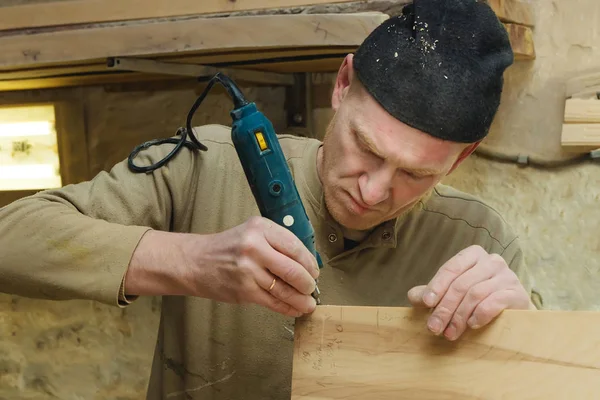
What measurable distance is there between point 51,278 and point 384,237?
63 centimetres

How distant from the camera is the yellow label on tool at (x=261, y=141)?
42.6 inches

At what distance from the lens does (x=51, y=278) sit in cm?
110

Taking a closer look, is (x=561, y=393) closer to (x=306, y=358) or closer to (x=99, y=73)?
(x=306, y=358)

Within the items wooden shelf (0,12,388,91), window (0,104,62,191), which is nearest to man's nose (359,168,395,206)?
wooden shelf (0,12,388,91)

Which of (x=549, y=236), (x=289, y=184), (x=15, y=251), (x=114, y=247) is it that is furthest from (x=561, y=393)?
(x=549, y=236)

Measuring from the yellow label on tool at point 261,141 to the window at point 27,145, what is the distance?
1.64 metres

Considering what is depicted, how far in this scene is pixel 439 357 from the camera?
993 millimetres

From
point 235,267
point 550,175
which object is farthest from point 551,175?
point 235,267

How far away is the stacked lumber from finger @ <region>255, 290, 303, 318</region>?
1309mm

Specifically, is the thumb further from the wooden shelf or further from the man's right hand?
the wooden shelf

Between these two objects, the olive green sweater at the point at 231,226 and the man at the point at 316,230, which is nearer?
the man at the point at 316,230

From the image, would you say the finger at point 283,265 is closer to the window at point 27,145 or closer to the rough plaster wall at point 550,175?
Result: the rough plaster wall at point 550,175

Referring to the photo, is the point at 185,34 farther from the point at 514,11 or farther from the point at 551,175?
the point at 551,175

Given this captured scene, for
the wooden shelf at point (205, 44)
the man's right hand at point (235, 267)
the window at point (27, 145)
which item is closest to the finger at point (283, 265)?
the man's right hand at point (235, 267)
